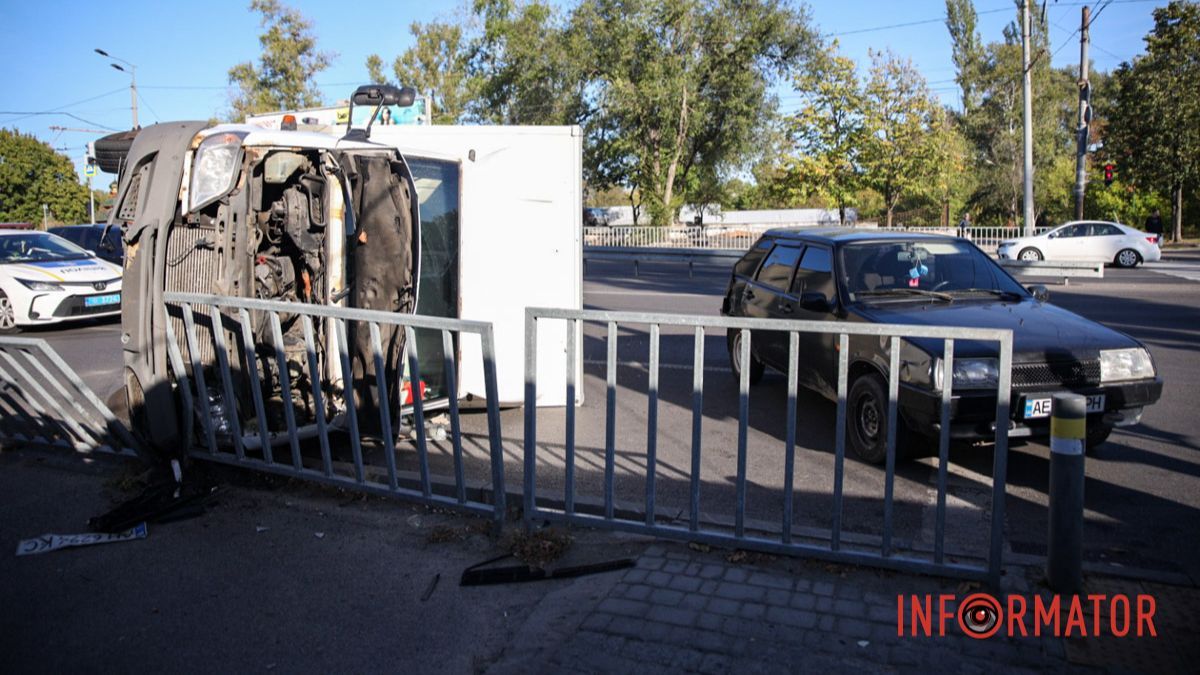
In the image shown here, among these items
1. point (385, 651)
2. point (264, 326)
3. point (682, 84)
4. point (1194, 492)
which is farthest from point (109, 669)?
point (682, 84)

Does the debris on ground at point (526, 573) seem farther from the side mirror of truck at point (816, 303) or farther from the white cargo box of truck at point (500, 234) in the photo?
the side mirror of truck at point (816, 303)

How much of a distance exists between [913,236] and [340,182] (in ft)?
15.2

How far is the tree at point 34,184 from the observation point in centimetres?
4972

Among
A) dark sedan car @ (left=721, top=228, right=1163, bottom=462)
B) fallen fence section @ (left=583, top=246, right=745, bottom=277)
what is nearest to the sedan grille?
dark sedan car @ (left=721, top=228, right=1163, bottom=462)

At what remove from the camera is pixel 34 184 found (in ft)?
169

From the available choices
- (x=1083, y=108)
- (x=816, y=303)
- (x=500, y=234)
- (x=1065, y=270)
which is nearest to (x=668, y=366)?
(x=816, y=303)

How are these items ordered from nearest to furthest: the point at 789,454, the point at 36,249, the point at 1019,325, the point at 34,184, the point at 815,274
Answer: the point at 789,454 < the point at 1019,325 < the point at 815,274 < the point at 36,249 < the point at 34,184

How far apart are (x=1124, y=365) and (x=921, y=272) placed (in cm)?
168

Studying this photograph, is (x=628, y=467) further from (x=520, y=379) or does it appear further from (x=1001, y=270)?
(x=1001, y=270)

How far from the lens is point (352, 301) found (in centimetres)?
577

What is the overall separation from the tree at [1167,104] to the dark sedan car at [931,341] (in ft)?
113

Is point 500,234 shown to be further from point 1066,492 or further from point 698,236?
point 698,236
